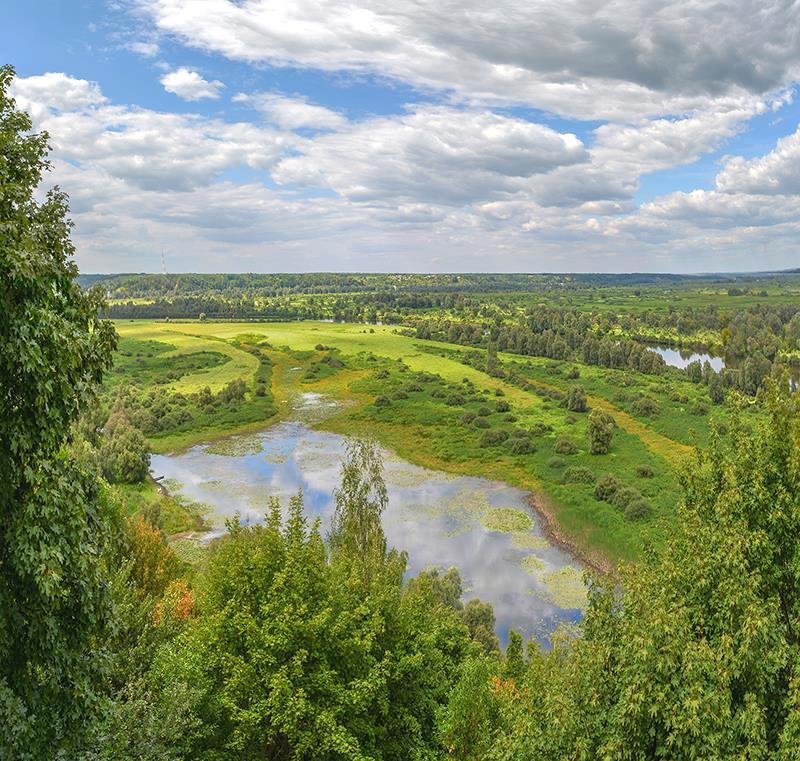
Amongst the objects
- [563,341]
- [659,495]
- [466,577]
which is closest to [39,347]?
[466,577]

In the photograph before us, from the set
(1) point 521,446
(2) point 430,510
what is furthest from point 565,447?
(2) point 430,510

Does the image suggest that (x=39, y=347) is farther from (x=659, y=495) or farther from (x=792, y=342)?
(x=792, y=342)

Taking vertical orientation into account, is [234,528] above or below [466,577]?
above

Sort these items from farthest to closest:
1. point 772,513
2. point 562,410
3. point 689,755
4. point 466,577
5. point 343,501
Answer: point 562,410 < point 466,577 < point 343,501 < point 772,513 < point 689,755

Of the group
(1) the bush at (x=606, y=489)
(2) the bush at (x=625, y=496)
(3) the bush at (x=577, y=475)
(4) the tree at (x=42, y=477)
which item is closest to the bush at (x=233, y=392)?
(3) the bush at (x=577, y=475)

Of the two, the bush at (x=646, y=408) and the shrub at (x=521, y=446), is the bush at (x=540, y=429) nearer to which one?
the shrub at (x=521, y=446)

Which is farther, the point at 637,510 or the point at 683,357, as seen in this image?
the point at 683,357

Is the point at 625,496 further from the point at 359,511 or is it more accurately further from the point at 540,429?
the point at 359,511

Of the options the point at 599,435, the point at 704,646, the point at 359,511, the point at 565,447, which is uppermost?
the point at 704,646
